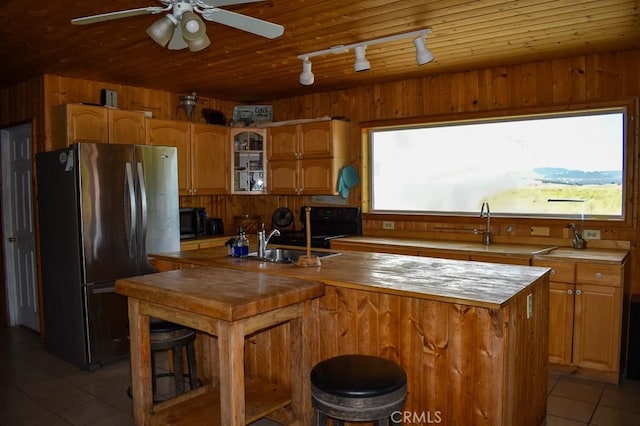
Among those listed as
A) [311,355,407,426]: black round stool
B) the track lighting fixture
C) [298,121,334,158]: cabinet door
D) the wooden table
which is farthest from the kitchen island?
[298,121,334,158]: cabinet door

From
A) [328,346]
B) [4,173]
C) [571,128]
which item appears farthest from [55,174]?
[571,128]

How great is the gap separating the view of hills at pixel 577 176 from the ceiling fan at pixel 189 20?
2.87 m

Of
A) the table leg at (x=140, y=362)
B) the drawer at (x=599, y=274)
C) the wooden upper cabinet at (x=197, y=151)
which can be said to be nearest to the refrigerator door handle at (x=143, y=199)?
the wooden upper cabinet at (x=197, y=151)

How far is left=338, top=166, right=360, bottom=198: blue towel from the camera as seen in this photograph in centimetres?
515

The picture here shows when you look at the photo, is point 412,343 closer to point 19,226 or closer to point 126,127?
point 126,127

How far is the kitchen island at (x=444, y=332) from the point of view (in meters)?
2.08

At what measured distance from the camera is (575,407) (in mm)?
3123

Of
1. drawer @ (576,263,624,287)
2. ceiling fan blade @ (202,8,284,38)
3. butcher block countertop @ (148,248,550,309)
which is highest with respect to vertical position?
ceiling fan blade @ (202,8,284,38)

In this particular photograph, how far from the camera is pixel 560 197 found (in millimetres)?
4211

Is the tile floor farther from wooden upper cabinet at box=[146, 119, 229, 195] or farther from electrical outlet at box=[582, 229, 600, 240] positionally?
wooden upper cabinet at box=[146, 119, 229, 195]

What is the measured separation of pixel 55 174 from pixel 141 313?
2.08 meters

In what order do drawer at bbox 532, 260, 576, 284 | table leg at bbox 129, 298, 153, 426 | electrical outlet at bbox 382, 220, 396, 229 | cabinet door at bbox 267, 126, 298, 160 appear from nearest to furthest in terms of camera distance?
table leg at bbox 129, 298, 153, 426, drawer at bbox 532, 260, 576, 284, electrical outlet at bbox 382, 220, 396, 229, cabinet door at bbox 267, 126, 298, 160

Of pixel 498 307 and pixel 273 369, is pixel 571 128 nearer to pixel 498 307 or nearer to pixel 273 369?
pixel 498 307

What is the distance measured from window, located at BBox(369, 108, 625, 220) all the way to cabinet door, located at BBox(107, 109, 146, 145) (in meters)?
2.34
